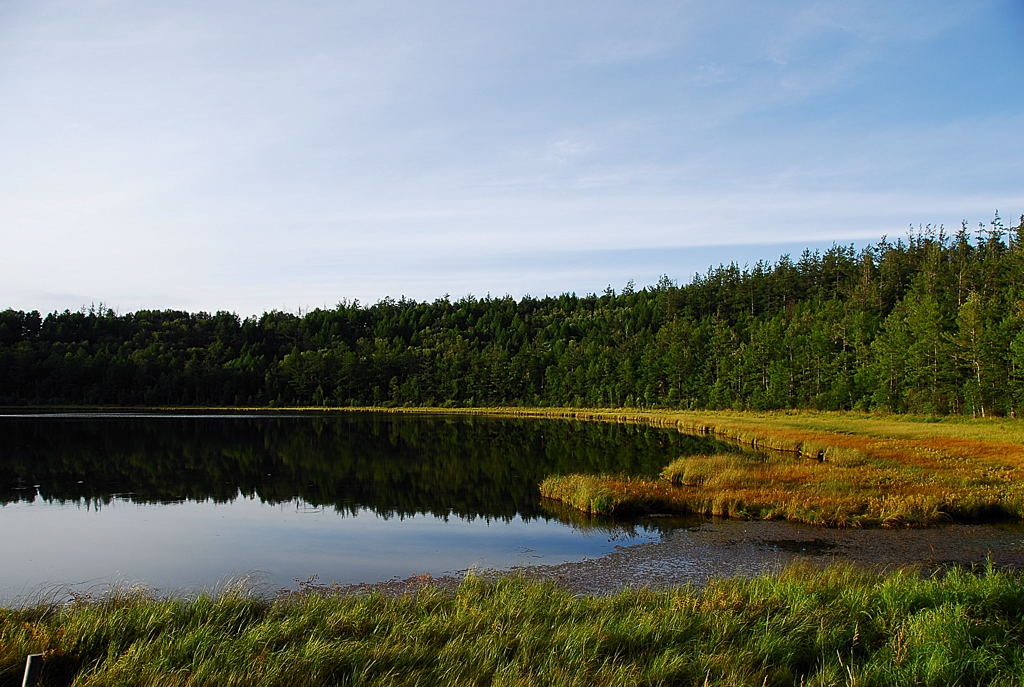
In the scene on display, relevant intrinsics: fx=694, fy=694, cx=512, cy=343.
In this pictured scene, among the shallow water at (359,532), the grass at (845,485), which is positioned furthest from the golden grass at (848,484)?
the shallow water at (359,532)

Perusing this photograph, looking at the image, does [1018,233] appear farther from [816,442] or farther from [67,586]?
[67,586]

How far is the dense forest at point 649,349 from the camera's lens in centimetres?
6838

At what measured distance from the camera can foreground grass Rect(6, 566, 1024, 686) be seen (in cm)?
779

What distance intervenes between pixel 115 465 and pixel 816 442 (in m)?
40.9

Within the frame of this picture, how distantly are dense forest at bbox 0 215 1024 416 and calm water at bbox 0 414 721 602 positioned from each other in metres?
34.2

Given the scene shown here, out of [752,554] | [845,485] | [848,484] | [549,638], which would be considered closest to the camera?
[549,638]

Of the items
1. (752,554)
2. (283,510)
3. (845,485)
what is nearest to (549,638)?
(752,554)

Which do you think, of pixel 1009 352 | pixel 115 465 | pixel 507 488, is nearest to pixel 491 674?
pixel 507 488

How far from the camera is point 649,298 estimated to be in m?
185

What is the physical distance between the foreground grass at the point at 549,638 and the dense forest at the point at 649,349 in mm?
56402

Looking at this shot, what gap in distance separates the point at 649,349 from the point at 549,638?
360 feet

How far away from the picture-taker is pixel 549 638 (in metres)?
8.98

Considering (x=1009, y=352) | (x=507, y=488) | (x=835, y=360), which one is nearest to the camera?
(x=507, y=488)

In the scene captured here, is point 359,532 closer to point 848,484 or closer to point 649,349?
point 848,484
